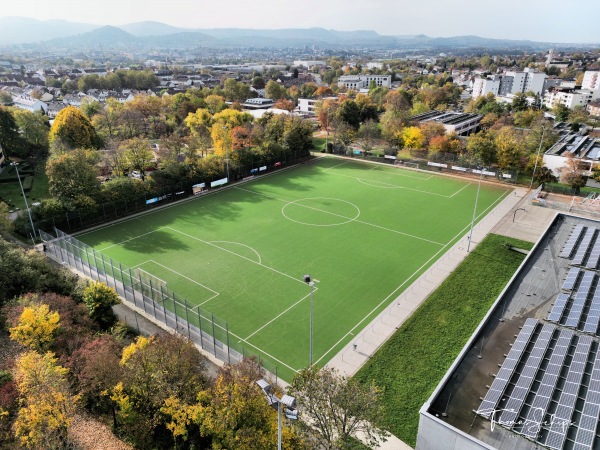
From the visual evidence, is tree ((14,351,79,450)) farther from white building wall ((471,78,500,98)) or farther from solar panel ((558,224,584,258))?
white building wall ((471,78,500,98))

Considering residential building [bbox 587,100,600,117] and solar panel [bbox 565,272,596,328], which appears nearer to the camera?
solar panel [bbox 565,272,596,328]

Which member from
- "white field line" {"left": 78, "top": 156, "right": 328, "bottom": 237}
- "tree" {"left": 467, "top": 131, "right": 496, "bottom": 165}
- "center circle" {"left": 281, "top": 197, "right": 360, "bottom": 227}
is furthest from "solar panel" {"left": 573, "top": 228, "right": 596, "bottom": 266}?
"white field line" {"left": 78, "top": 156, "right": 328, "bottom": 237}

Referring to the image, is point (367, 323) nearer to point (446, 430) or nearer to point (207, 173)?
point (446, 430)

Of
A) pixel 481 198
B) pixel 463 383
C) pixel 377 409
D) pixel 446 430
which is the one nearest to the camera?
pixel 446 430

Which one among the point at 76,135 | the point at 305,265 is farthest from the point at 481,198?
the point at 76,135

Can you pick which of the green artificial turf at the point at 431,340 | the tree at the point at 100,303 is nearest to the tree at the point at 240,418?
the green artificial turf at the point at 431,340

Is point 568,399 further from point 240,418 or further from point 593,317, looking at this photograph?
point 240,418
